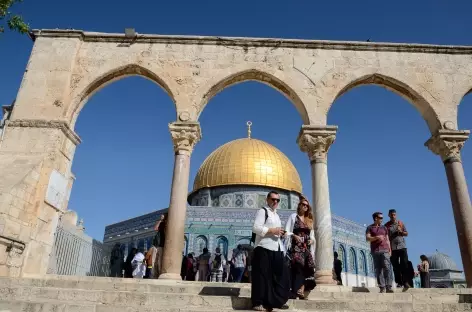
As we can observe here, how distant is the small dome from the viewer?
4294 cm

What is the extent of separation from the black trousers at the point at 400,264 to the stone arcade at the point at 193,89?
3.76ft

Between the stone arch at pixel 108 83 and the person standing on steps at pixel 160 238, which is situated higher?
the stone arch at pixel 108 83

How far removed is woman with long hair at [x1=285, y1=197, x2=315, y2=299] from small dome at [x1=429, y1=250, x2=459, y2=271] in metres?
45.4

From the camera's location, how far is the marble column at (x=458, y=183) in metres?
7.35

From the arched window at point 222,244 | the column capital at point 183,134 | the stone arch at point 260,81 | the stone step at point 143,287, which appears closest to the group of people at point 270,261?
the stone step at point 143,287

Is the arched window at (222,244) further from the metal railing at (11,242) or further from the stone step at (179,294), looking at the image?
the stone step at (179,294)

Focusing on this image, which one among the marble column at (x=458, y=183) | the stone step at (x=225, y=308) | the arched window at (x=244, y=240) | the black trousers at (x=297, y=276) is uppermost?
the arched window at (x=244, y=240)

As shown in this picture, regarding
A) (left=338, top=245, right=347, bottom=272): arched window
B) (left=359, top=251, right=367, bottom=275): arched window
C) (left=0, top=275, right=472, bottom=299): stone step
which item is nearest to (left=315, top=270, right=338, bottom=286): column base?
(left=0, top=275, right=472, bottom=299): stone step

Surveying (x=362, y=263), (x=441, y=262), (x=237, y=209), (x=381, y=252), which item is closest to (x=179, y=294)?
(x=381, y=252)

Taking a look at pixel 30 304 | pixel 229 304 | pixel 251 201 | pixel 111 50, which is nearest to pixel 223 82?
pixel 111 50

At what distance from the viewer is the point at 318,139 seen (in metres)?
8.01

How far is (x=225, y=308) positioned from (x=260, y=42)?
6.65m

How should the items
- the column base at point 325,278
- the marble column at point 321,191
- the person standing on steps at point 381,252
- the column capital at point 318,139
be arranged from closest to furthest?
the person standing on steps at point 381,252 < the column base at point 325,278 < the marble column at point 321,191 < the column capital at point 318,139

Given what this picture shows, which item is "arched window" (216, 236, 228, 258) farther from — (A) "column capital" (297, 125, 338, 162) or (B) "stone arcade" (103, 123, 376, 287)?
(A) "column capital" (297, 125, 338, 162)
